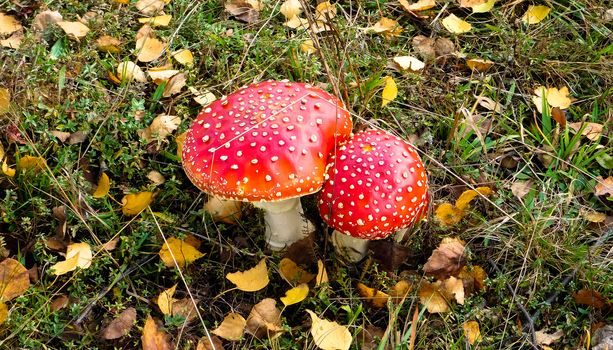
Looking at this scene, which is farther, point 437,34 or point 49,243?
point 437,34

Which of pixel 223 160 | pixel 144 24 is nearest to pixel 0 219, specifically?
pixel 223 160

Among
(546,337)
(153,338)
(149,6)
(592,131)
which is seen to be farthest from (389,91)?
(153,338)

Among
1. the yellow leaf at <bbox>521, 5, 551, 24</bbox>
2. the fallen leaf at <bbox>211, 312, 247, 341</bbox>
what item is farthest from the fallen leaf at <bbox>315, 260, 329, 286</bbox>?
the yellow leaf at <bbox>521, 5, 551, 24</bbox>

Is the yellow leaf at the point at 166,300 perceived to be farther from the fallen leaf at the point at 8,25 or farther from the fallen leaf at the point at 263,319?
the fallen leaf at the point at 8,25

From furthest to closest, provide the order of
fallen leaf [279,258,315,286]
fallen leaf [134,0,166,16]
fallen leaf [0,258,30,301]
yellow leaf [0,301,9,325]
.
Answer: fallen leaf [134,0,166,16] < fallen leaf [279,258,315,286] < fallen leaf [0,258,30,301] < yellow leaf [0,301,9,325]

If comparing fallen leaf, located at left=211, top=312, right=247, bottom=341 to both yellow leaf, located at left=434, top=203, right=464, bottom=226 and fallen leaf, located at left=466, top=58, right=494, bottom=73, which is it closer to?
yellow leaf, located at left=434, top=203, right=464, bottom=226

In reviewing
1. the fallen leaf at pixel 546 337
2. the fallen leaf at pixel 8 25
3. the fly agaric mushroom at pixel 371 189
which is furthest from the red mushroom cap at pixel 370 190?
the fallen leaf at pixel 8 25

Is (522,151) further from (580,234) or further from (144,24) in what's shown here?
(144,24)

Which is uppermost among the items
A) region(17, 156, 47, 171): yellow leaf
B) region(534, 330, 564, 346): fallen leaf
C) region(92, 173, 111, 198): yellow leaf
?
region(17, 156, 47, 171): yellow leaf
